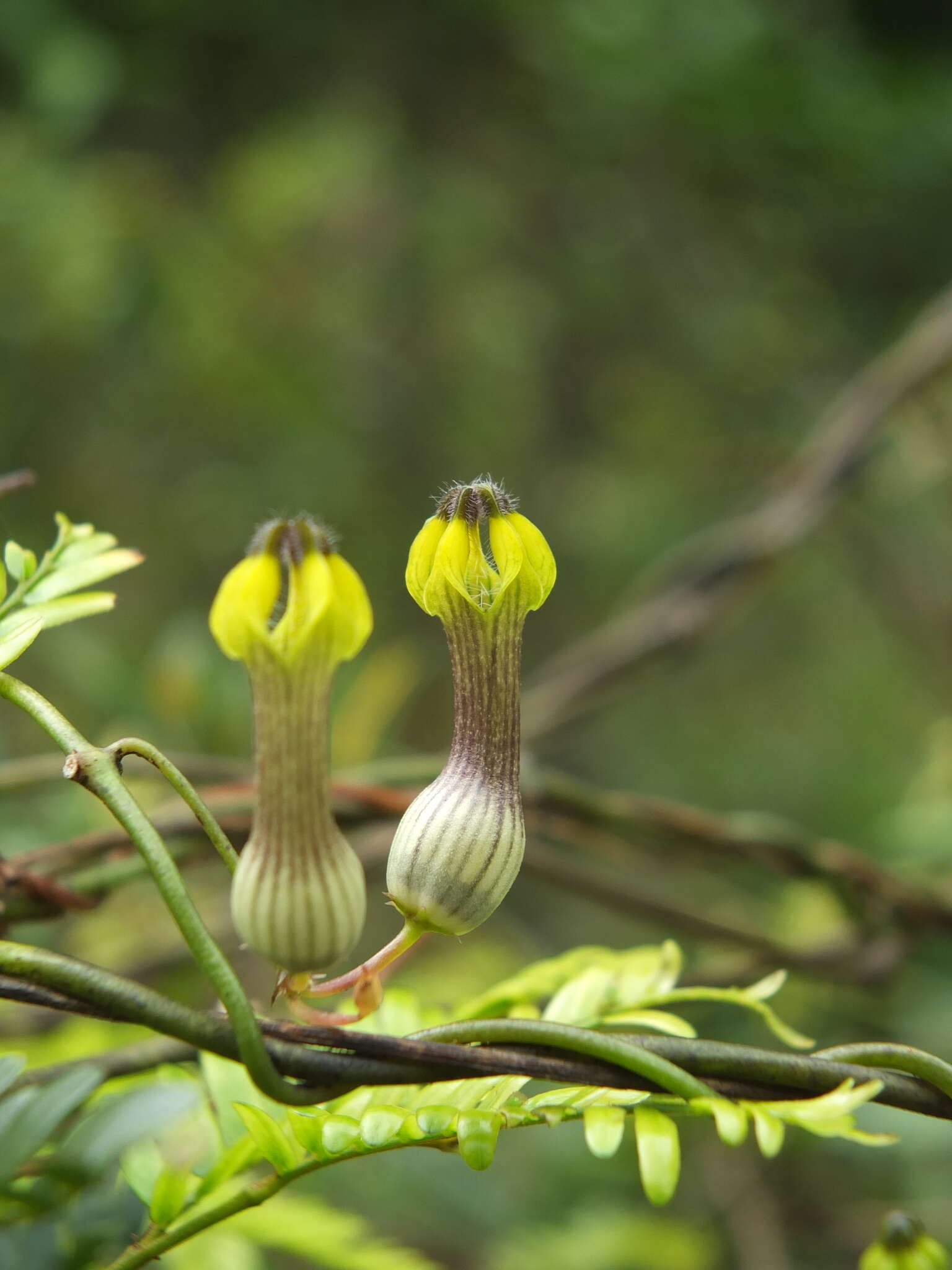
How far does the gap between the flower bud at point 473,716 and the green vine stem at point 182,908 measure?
0.24 feet

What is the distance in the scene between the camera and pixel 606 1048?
0.40 metres

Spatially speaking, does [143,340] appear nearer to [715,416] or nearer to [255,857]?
[715,416]

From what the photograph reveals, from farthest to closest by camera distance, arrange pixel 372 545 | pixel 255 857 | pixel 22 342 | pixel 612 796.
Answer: pixel 372 545, pixel 22 342, pixel 612 796, pixel 255 857

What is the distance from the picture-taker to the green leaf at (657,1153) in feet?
1.28

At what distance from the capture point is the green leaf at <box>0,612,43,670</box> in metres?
0.46

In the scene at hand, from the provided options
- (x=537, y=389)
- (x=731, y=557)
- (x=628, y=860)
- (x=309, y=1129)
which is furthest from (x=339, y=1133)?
(x=537, y=389)

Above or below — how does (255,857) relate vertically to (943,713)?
below

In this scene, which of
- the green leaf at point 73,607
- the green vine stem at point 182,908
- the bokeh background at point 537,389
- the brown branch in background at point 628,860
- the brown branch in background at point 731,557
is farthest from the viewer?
the bokeh background at point 537,389

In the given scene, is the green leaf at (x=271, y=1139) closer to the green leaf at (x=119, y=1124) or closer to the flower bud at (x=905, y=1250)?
the green leaf at (x=119, y=1124)

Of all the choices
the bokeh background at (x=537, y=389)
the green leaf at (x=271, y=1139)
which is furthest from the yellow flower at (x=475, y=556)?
the bokeh background at (x=537, y=389)

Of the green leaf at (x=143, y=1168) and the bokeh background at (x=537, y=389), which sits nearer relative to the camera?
the green leaf at (x=143, y=1168)

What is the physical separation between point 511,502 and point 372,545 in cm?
215

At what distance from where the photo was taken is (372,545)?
262 cm

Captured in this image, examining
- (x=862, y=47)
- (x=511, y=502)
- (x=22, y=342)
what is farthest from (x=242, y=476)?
(x=511, y=502)
